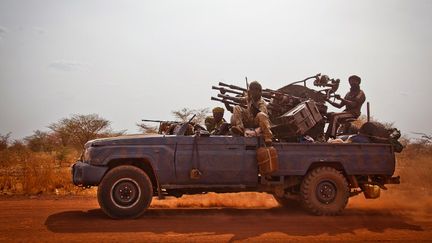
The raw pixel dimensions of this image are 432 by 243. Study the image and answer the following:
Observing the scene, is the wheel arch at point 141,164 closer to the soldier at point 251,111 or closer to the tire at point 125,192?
the tire at point 125,192

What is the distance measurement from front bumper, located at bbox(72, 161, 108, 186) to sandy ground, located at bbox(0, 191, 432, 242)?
629 mm

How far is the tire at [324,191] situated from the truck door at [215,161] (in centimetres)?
112

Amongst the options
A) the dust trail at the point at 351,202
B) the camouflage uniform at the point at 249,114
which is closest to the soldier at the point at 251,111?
the camouflage uniform at the point at 249,114

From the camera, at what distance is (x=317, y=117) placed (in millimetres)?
9375

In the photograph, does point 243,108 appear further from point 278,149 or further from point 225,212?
point 225,212

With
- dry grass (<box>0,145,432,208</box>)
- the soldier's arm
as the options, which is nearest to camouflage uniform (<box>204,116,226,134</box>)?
dry grass (<box>0,145,432,208</box>)

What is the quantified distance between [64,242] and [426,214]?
→ 6893 millimetres

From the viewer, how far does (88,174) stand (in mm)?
7750

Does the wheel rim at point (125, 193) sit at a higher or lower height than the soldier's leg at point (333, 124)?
lower

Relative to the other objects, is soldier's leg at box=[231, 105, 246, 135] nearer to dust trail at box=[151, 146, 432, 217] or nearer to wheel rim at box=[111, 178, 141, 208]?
wheel rim at box=[111, 178, 141, 208]

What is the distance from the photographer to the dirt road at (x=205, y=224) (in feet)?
21.6

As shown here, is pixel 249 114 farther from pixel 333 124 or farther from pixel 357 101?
pixel 357 101

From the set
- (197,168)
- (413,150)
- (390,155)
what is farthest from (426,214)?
(413,150)

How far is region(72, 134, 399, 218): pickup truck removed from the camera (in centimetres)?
782
